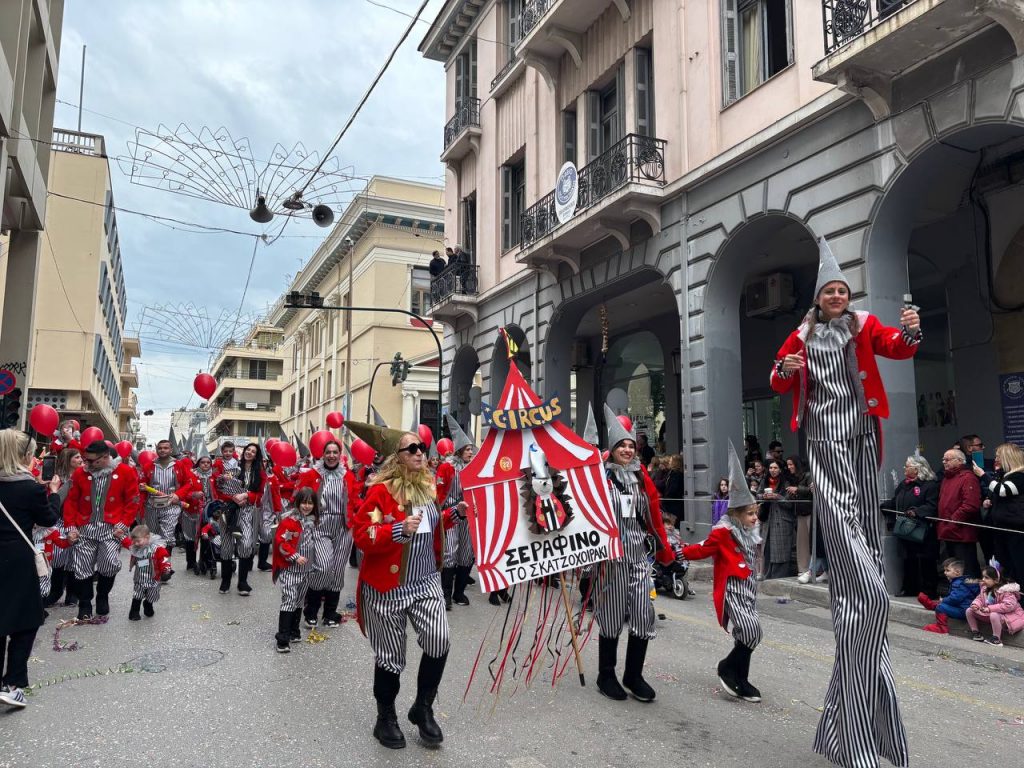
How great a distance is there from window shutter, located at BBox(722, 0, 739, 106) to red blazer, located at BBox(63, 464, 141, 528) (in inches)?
416

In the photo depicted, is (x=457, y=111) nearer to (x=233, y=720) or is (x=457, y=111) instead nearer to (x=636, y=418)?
(x=636, y=418)

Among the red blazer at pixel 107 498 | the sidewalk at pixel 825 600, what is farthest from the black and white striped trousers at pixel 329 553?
the sidewalk at pixel 825 600

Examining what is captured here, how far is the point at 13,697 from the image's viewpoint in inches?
204

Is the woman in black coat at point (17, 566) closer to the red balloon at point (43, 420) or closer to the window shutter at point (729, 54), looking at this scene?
the red balloon at point (43, 420)

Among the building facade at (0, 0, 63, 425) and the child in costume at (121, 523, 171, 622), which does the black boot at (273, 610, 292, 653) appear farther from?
the building facade at (0, 0, 63, 425)

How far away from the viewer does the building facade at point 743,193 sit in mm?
9469

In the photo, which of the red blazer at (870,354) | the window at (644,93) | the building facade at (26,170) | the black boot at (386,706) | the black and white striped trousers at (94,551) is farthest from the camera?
the window at (644,93)

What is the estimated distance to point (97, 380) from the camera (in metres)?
34.9

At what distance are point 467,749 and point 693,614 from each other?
5102mm

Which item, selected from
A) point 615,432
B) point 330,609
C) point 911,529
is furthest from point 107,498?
point 911,529

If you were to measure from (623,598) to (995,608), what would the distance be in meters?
4.20

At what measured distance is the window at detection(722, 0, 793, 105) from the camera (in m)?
12.4

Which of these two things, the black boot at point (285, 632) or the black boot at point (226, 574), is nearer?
the black boot at point (285, 632)

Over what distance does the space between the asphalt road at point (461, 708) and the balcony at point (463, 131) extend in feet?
55.8
